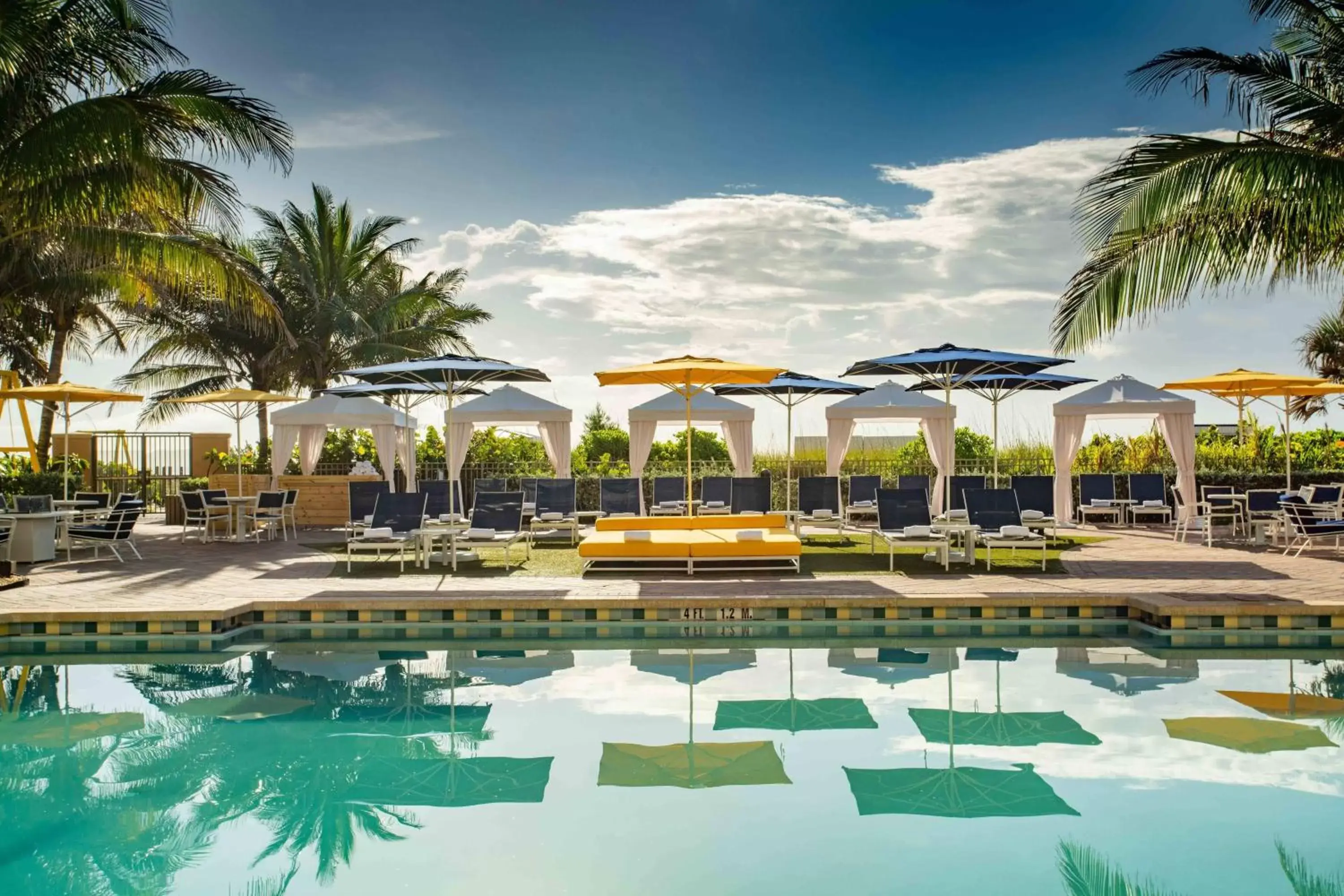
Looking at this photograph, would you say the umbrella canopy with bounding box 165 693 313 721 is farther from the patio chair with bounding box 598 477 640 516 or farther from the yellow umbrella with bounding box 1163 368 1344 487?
the yellow umbrella with bounding box 1163 368 1344 487

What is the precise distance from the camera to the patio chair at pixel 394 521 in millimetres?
11305

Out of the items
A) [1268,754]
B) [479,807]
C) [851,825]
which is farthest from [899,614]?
[479,807]

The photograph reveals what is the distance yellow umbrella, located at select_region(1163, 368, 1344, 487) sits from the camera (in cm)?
1373

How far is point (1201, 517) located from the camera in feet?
45.7

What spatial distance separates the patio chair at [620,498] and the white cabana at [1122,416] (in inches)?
289

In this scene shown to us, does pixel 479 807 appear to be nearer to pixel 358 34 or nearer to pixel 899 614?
pixel 899 614

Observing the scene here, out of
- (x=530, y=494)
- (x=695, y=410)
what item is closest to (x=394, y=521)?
(x=530, y=494)

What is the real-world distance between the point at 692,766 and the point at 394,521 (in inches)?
277

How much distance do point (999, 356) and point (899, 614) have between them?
400 cm

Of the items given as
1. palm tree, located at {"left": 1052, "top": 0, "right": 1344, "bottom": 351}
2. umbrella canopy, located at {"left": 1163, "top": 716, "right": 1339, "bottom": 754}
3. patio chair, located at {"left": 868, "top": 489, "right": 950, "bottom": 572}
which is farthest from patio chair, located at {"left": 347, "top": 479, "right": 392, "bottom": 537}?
umbrella canopy, located at {"left": 1163, "top": 716, "right": 1339, "bottom": 754}

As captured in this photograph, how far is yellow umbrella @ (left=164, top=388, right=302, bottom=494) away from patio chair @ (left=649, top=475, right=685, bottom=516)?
20.5 ft

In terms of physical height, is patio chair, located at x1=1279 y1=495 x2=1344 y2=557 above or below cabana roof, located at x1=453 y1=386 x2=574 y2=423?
below

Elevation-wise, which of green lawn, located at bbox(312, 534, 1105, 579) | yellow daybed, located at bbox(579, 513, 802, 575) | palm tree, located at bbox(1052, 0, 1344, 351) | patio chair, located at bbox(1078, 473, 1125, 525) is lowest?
green lawn, located at bbox(312, 534, 1105, 579)

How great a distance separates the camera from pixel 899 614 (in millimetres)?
8820
